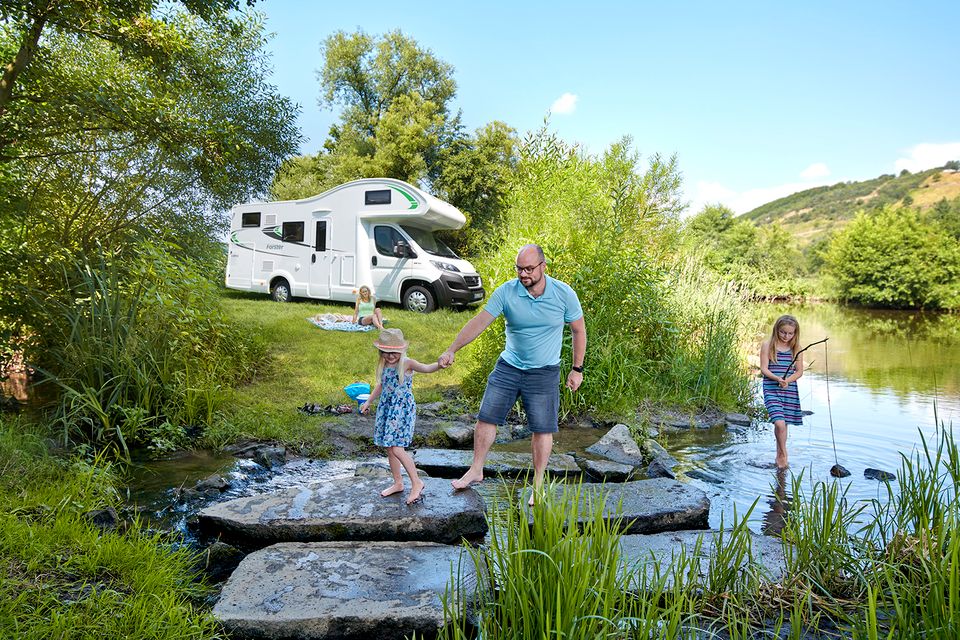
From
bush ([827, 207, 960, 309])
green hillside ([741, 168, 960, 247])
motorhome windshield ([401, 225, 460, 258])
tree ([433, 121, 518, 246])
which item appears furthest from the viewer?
green hillside ([741, 168, 960, 247])

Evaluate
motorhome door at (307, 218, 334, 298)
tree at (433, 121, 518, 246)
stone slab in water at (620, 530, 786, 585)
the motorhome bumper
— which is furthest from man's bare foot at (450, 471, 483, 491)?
tree at (433, 121, 518, 246)

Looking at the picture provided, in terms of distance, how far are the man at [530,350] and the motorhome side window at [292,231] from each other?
42.2 ft

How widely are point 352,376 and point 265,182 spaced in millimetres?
3838

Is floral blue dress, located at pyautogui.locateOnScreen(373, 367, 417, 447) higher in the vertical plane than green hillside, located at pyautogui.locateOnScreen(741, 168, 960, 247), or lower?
lower

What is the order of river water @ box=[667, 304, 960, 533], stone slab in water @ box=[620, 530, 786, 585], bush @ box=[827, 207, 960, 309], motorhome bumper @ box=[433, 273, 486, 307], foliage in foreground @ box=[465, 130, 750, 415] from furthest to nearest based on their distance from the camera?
1. bush @ box=[827, 207, 960, 309]
2. motorhome bumper @ box=[433, 273, 486, 307]
3. foliage in foreground @ box=[465, 130, 750, 415]
4. river water @ box=[667, 304, 960, 533]
5. stone slab in water @ box=[620, 530, 786, 585]

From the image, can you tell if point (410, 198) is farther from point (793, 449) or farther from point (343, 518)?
point (343, 518)

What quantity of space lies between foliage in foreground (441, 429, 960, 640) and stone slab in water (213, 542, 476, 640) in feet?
0.74

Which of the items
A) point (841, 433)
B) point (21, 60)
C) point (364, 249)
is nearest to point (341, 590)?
point (21, 60)

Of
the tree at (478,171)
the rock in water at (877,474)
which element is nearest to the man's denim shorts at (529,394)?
the rock in water at (877,474)

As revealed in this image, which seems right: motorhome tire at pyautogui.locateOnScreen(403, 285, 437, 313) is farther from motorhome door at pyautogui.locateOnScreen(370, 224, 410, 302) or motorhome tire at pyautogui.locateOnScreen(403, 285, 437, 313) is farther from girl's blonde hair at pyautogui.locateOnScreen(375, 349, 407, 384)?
girl's blonde hair at pyautogui.locateOnScreen(375, 349, 407, 384)

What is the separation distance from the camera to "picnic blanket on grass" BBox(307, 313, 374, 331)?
1184 centimetres

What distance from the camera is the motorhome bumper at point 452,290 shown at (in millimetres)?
14641

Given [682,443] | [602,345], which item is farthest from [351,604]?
[602,345]

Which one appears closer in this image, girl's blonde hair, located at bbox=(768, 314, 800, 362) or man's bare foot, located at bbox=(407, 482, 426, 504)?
man's bare foot, located at bbox=(407, 482, 426, 504)
